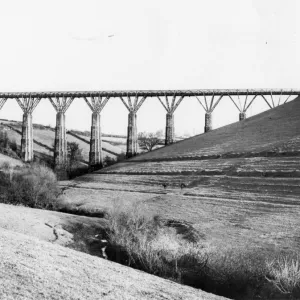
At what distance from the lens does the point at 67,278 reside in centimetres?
1302

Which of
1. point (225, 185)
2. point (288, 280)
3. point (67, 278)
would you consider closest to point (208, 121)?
point (225, 185)

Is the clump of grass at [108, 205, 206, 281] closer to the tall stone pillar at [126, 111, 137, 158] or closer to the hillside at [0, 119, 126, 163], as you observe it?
the tall stone pillar at [126, 111, 137, 158]

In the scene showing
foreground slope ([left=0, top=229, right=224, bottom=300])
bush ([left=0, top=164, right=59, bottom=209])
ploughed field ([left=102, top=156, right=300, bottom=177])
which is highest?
ploughed field ([left=102, top=156, right=300, bottom=177])

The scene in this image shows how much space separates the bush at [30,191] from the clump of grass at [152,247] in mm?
12576

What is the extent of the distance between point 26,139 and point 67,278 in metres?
46.6

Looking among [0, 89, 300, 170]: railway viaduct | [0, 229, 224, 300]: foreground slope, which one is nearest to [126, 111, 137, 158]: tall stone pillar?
[0, 89, 300, 170]: railway viaduct

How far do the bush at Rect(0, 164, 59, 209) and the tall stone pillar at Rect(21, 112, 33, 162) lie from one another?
56.2ft

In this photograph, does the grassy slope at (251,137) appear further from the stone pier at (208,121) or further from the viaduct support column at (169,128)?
the stone pier at (208,121)

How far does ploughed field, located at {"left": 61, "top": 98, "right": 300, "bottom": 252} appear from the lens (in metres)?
22.7

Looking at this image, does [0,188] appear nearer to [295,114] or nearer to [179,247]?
[179,247]

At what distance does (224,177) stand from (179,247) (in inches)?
727

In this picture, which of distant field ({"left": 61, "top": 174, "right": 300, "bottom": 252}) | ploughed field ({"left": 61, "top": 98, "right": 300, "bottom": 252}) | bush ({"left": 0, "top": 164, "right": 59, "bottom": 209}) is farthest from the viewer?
bush ({"left": 0, "top": 164, "right": 59, "bottom": 209})

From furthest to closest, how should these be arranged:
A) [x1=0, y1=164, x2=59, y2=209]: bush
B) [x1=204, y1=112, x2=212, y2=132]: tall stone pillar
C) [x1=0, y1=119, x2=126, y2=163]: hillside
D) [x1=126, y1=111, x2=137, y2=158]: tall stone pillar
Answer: [x1=0, y1=119, x2=126, y2=163]: hillside, [x1=204, y1=112, x2=212, y2=132]: tall stone pillar, [x1=126, y1=111, x2=137, y2=158]: tall stone pillar, [x1=0, y1=164, x2=59, y2=209]: bush

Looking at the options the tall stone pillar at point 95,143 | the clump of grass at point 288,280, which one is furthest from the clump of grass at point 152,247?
the tall stone pillar at point 95,143
